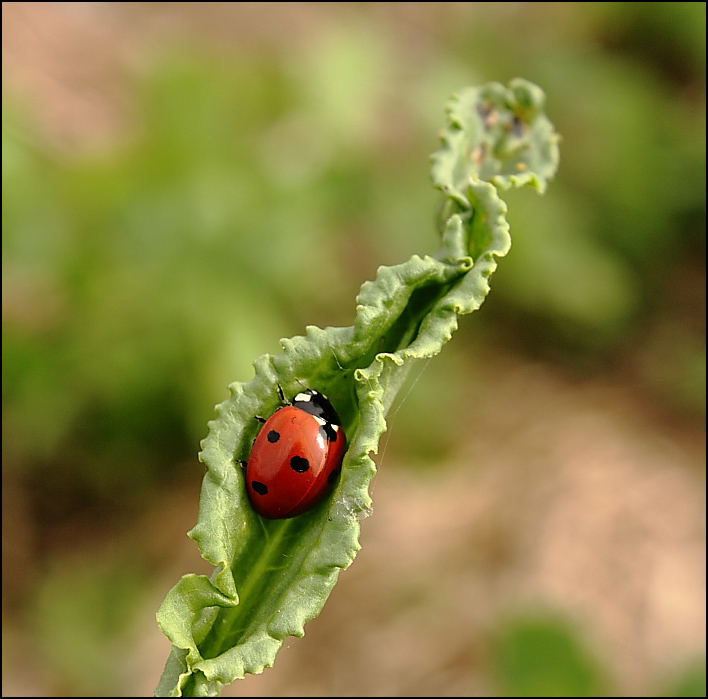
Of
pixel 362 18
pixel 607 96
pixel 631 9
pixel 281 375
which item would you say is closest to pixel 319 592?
pixel 281 375

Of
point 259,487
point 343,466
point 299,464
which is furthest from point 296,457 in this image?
point 343,466

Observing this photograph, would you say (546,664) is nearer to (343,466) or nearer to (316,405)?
(316,405)

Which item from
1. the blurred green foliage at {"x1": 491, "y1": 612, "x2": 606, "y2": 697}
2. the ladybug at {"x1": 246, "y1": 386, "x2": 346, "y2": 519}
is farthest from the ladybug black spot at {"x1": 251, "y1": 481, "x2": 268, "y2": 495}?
the blurred green foliage at {"x1": 491, "y1": 612, "x2": 606, "y2": 697}

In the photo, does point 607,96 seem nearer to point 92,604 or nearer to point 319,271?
point 319,271

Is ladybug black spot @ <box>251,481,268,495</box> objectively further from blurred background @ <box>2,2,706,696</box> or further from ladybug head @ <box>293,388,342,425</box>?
blurred background @ <box>2,2,706,696</box>

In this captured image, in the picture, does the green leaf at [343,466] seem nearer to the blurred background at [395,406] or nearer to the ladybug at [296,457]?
the ladybug at [296,457]
